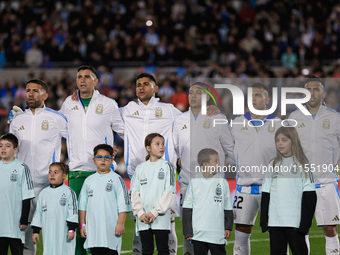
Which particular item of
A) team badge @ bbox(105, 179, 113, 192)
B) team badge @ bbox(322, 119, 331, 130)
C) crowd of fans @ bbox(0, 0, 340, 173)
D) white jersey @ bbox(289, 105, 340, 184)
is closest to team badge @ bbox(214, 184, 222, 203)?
team badge @ bbox(105, 179, 113, 192)

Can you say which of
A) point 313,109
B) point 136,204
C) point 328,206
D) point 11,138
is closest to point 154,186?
point 136,204

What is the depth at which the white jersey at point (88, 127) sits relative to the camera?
29.3ft

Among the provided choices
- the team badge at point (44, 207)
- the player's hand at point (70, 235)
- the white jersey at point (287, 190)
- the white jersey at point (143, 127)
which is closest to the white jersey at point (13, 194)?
the team badge at point (44, 207)

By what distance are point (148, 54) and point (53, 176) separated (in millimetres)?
12843

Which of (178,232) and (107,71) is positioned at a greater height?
(107,71)

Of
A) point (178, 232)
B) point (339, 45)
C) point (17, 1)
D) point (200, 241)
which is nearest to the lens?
point (200, 241)

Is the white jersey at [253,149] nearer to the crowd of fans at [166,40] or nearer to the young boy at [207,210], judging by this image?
the young boy at [207,210]

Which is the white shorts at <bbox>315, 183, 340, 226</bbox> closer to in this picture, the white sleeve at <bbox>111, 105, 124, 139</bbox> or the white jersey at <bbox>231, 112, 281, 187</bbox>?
the white jersey at <bbox>231, 112, 281, 187</bbox>

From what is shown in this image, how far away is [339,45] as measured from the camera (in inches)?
806

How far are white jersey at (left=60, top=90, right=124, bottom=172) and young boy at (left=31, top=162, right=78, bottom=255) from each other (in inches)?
24.7

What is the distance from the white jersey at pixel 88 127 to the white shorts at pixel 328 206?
2767 millimetres

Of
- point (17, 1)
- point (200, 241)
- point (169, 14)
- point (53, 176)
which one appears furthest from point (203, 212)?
point (17, 1)

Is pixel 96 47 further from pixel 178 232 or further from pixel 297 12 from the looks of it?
pixel 178 232

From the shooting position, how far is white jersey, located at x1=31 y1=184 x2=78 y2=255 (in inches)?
322
